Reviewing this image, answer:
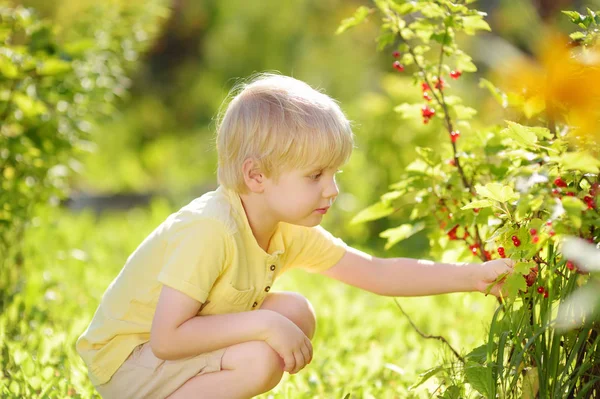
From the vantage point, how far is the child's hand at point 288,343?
1878mm

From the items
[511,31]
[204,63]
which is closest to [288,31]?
[204,63]

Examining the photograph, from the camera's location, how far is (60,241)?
462 centimetres

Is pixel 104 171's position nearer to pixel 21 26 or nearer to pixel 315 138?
pixel 21 26

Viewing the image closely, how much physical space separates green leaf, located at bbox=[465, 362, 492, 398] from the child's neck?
63cm

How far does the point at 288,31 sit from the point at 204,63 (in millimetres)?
1522

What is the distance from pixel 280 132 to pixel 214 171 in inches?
144

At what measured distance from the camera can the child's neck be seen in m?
2.06

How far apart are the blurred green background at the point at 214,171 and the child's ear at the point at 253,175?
0.64 meters

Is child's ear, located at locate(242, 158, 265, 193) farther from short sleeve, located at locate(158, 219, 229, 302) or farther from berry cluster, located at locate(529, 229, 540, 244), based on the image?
berry cluster, located at locate(529, 229, 540, 244)

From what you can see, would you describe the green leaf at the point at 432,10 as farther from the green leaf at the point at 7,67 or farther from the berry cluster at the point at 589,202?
the green leaf at the point at 7,67

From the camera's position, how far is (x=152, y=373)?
2.03 m

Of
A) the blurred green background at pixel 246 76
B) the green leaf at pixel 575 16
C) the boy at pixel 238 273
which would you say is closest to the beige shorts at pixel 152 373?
the boy at pixel 238 273

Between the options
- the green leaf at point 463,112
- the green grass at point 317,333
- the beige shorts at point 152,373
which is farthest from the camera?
the green grass at point 317,333

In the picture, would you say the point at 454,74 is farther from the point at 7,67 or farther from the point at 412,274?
the point at 7,67
